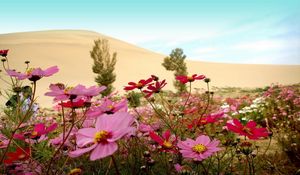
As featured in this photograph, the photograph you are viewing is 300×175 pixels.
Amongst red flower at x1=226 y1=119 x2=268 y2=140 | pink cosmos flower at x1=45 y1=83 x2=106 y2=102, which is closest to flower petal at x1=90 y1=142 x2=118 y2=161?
pink cosmos flower at x1=45 y1=83 x2=106 y2=102

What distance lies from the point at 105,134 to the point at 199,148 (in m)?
0.60

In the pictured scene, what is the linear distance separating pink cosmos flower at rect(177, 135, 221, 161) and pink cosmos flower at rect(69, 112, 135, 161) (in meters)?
0.45

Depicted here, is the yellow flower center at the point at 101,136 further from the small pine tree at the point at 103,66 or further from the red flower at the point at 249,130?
the small pine tree at the point at 103,66

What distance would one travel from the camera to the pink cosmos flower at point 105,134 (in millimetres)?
884

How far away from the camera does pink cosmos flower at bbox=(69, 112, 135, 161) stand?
0.88m

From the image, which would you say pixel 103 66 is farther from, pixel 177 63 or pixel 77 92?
pixel 77 92

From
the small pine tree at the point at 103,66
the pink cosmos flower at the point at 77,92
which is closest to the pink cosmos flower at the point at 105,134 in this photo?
the pink cosmos flower at the point at 77,92

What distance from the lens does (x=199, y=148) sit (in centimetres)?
144

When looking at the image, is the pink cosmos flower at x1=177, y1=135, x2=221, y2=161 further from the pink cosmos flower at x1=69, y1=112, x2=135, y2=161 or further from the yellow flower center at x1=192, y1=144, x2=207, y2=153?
the pink cosmos flower at x1=69, y1=112, x2=135, y2=161

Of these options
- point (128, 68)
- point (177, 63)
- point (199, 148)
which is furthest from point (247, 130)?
point (128, 68)

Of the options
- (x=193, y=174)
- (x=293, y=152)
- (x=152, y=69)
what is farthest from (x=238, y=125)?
(x=152, y=69)

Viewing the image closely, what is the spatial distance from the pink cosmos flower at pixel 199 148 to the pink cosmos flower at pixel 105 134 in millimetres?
452

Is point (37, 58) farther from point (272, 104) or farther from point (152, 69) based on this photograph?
point (272, 104)

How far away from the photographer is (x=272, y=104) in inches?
250
